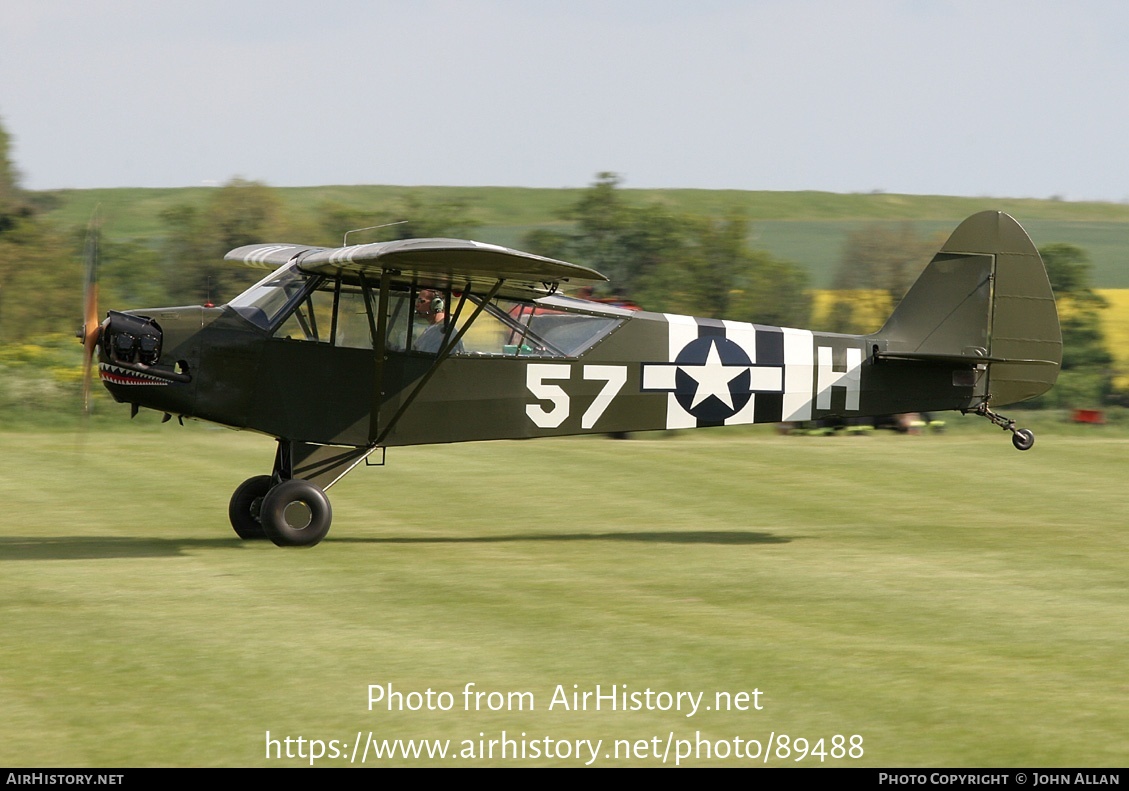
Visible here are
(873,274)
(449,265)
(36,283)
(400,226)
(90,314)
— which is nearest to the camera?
(449,265)

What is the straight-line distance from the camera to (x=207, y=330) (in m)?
11.2

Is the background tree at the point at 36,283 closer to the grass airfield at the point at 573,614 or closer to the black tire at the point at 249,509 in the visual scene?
the grass airfield at the point at 573,614

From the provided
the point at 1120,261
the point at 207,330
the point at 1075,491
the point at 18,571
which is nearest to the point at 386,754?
the point at 18,571

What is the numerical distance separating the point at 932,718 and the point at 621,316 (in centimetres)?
674

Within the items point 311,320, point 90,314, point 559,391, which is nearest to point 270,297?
point 311,320

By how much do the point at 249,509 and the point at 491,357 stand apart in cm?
261

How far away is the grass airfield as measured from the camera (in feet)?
19.5

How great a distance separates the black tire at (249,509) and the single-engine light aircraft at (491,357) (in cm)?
2

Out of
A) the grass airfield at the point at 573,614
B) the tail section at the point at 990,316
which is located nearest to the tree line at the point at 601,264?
the grass airfield at the point at 573,614

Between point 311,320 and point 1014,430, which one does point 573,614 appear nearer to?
point 311,320

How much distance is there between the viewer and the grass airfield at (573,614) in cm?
595

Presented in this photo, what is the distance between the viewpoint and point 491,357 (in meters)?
12.1

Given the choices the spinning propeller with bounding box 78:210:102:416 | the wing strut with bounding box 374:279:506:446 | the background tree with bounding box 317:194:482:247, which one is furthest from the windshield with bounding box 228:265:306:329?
the background tree with bounding box 317:194:482:247

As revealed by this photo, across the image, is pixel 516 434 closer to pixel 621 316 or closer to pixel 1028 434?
pixel 621 316
